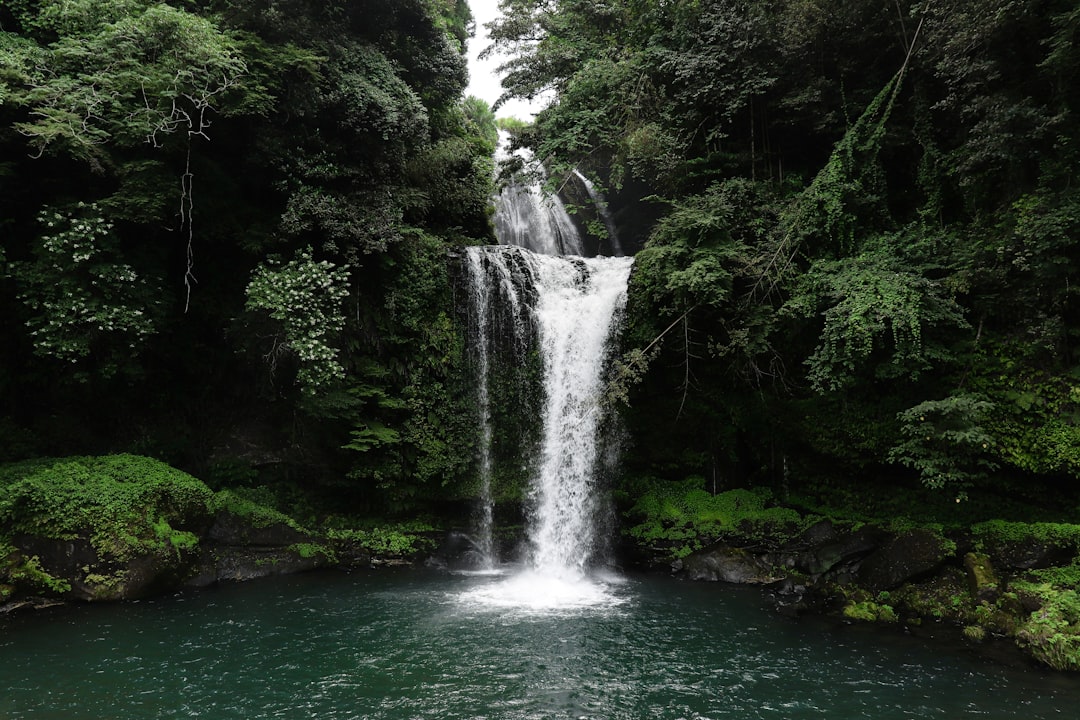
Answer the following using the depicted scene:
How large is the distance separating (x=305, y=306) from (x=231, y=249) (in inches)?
126

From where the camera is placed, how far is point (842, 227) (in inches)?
417

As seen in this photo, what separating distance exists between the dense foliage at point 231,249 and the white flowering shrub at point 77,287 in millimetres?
42

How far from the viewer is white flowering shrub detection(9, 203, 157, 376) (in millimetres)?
9555

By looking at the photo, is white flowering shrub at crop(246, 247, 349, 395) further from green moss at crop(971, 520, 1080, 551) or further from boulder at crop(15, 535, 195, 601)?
green moss at crop(971, 520, 1080, 551)

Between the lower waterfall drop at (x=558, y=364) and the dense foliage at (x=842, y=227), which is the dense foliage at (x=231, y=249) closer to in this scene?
the lower waterfall drop at (x=558, y=364)

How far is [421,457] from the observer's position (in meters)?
12.5

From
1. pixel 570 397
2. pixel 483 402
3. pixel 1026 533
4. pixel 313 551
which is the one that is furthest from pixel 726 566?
pixel 313 551

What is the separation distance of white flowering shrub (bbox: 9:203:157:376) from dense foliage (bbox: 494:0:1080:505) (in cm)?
880

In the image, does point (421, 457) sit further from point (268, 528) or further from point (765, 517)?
point (765, 517)

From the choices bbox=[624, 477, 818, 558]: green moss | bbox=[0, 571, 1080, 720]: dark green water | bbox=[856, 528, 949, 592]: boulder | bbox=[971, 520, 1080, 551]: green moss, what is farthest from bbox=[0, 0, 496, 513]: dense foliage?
bbox=[971, 520, 1080, 551]: green moss

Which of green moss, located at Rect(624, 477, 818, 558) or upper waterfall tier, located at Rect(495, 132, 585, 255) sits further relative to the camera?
upper waterfall tier, located at Rect(495, 132, 585, 255)

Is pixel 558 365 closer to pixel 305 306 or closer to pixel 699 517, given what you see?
pixel 699 517

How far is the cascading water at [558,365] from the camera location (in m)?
12.5

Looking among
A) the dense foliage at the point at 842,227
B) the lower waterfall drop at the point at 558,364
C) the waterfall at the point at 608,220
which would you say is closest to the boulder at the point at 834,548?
the dense foliage at the point at 842,227
